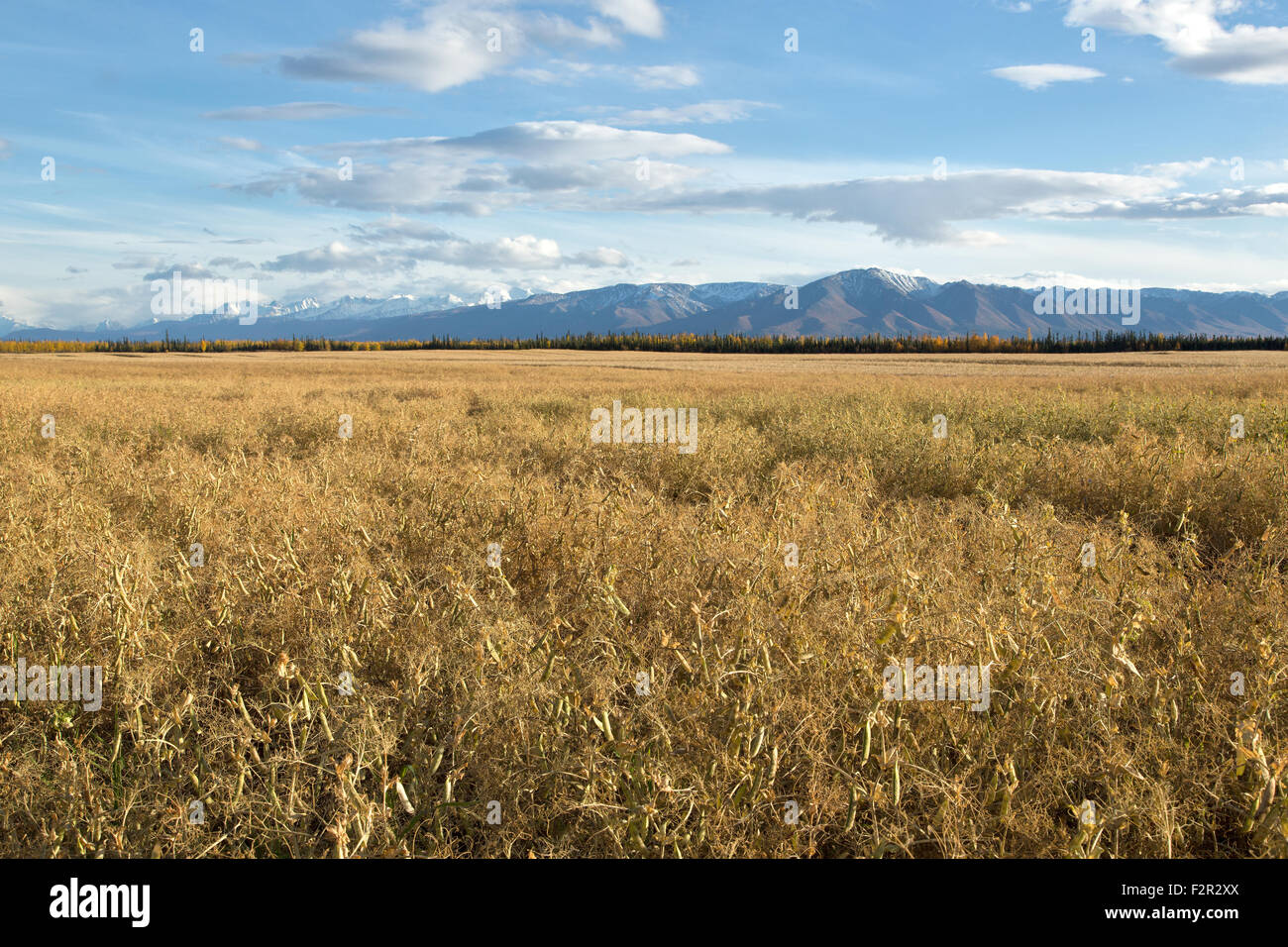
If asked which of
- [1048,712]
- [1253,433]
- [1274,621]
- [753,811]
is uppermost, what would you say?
[1253,433]

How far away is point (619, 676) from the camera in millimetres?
3537

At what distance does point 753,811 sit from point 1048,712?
1.49 m

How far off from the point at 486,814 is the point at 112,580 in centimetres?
271

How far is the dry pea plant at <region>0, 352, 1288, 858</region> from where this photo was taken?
274cm

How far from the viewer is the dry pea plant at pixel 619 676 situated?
9.00 ft

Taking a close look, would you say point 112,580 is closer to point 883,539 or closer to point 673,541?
point 673,541

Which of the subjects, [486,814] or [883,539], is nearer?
[486,814]

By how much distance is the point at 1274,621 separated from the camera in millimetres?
3803

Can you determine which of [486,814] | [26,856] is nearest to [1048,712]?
[486,814]

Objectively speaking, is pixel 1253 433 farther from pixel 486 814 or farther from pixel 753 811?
pixel 486 814
